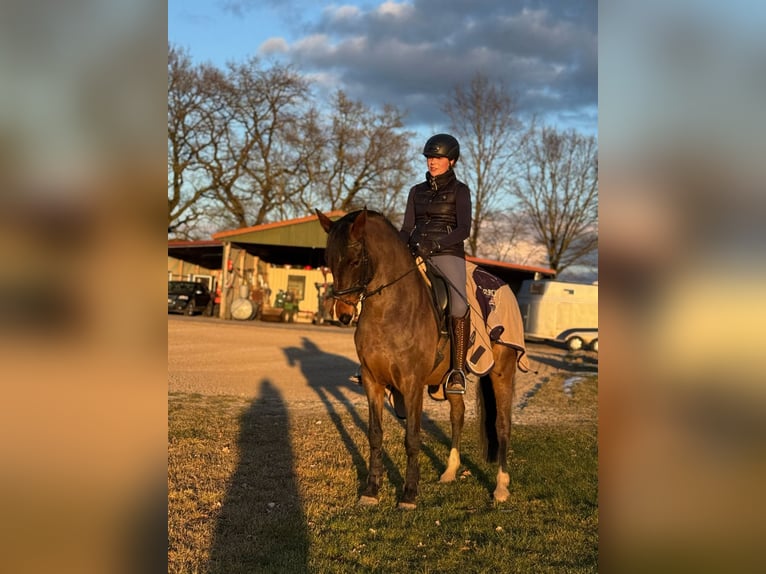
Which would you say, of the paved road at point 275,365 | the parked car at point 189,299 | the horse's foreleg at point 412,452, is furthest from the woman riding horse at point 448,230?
the parked car at point 189,299

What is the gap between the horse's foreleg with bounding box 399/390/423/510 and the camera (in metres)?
5.35

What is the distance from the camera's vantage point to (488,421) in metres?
6.52

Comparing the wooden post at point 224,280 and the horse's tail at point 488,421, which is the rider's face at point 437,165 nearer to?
the horse's tail at point 488,421

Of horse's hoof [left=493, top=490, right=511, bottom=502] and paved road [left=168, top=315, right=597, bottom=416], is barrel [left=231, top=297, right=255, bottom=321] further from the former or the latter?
horse's hoof [left=493, top=490, right=511, bottom=502]

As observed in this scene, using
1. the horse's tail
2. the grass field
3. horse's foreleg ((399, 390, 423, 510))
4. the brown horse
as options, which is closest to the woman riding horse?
the brown horse

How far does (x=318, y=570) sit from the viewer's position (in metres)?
3.88

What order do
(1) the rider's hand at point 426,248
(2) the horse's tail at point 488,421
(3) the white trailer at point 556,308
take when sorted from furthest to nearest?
1. (3) the white trailer at point 556,308
2. (2) the horse's tail at point 488,421
3. (1) the rider's hand at point 426,248

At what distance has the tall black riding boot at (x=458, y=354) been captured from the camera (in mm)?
5801

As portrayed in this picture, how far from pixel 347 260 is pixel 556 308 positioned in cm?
2624

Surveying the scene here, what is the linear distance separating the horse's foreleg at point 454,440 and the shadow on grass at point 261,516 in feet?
5.12
